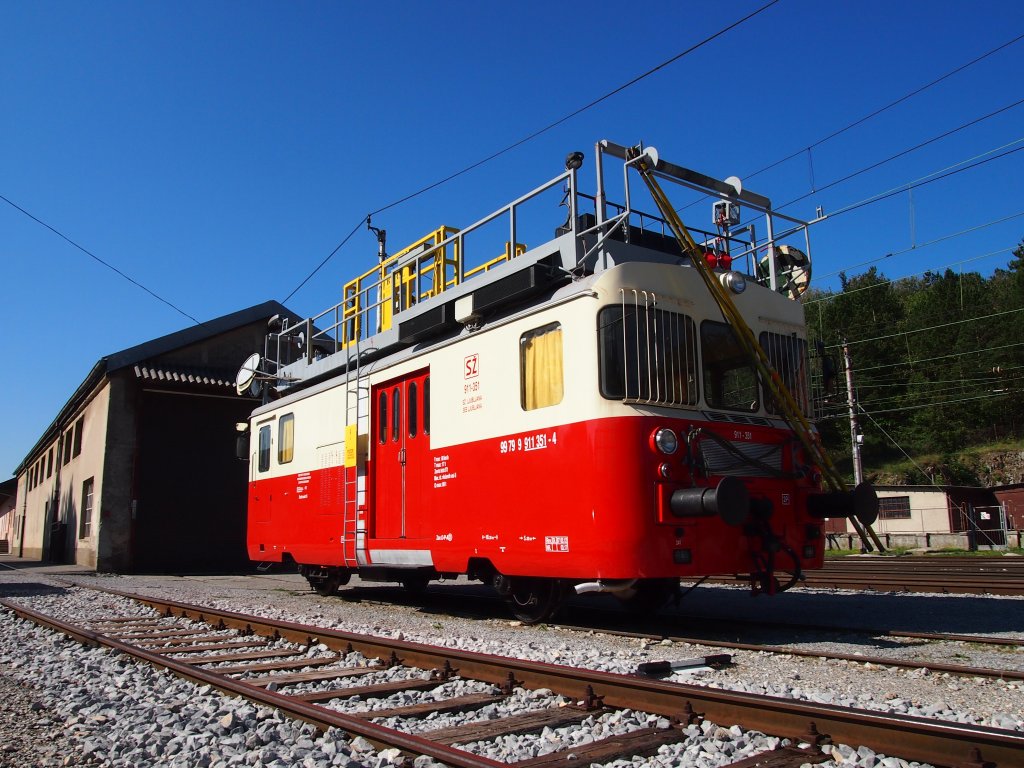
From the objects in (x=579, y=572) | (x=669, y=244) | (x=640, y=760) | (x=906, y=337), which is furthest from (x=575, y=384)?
(x=906, y=337)

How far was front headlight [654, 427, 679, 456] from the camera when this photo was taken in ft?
23.8

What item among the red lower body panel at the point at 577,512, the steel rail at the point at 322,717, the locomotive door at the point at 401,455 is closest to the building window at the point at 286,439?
the locomotive door at the point at 401,455

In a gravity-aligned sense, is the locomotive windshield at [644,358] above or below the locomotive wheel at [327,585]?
above

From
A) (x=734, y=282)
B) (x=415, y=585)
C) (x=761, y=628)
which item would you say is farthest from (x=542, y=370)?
(x=415, y=585)

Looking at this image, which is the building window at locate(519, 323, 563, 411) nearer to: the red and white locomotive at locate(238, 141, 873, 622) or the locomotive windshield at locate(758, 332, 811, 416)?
the red and white locomotive at locate(238, 141, 873, 622)

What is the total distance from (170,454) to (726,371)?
59.5 ft

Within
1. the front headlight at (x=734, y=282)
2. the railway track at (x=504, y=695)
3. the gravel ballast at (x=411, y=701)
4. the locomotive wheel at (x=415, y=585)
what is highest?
the front headlight at (x=734, y=282)

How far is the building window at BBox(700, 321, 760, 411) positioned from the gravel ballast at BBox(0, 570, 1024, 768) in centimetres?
227

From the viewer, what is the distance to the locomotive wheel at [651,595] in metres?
8.46

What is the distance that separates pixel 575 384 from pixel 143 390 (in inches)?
697

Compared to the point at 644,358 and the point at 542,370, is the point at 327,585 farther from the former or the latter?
the point at 644,358

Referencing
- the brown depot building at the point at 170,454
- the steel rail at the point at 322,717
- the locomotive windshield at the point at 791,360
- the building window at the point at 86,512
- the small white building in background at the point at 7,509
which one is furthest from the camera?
the small white building in background at the point at 7,509

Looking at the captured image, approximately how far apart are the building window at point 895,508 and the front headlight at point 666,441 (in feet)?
99.5

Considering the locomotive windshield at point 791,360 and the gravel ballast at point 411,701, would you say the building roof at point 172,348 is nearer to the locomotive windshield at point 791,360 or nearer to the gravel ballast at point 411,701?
the gravel ballast at point 411,701
